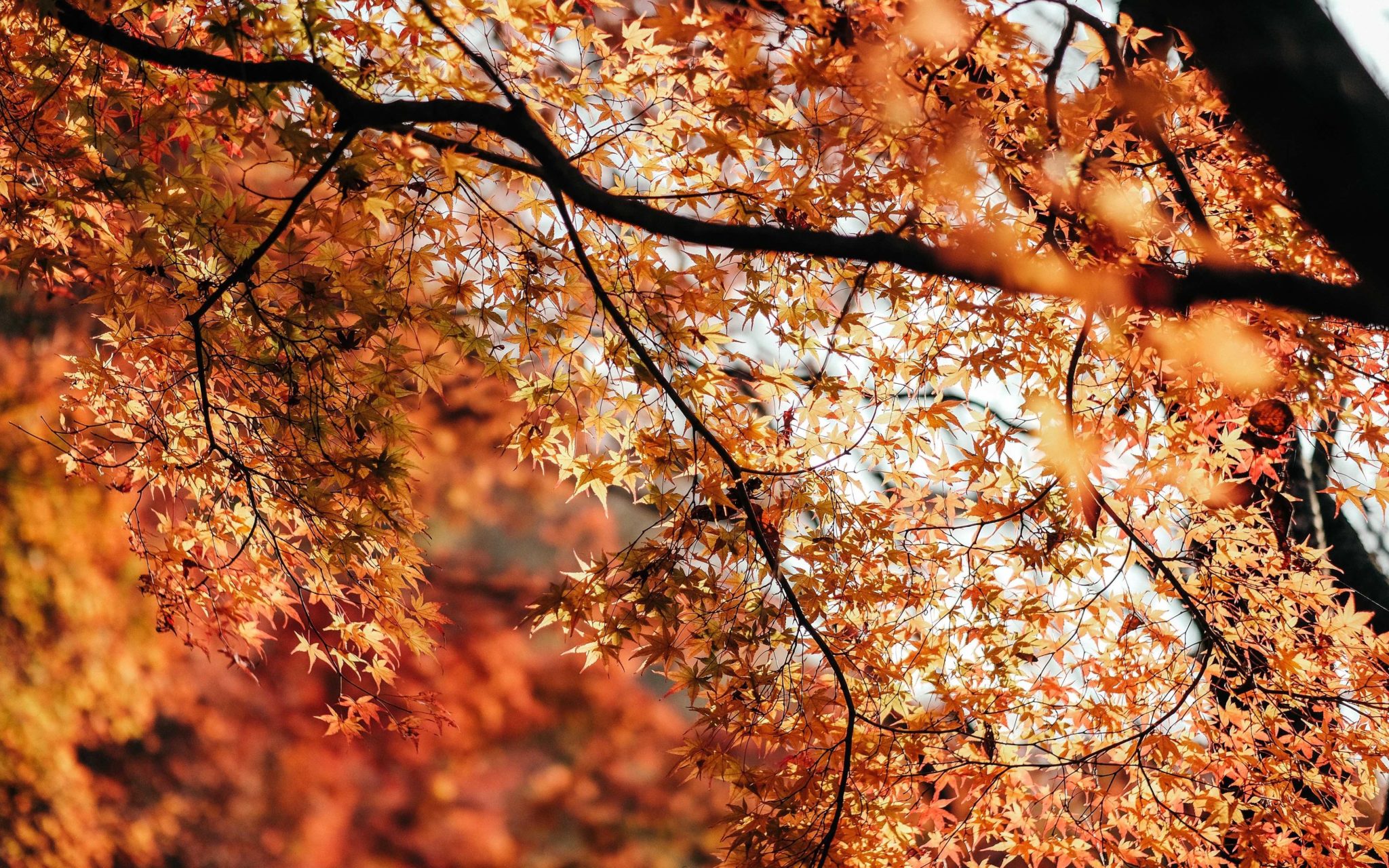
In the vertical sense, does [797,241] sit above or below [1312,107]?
above

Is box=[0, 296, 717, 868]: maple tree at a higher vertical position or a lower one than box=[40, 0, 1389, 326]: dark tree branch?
higher

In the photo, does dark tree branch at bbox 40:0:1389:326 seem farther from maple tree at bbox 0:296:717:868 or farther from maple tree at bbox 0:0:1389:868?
maple tree at bbox 0:296:717:868

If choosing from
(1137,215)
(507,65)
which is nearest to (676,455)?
(507,65)

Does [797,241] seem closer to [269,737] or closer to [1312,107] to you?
[1312,107]

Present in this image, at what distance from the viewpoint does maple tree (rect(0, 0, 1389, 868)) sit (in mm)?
1857

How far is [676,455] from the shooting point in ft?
7.07

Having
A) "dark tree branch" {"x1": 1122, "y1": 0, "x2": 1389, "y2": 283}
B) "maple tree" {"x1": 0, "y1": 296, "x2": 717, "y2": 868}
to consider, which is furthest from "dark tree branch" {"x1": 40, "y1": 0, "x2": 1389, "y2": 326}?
"maple tree" {"x1": 0, "y1": 296, "x2": 717, "y2": 868}

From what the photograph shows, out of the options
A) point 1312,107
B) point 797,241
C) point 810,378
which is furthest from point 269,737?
point 1312,107

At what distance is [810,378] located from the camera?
7.51ft

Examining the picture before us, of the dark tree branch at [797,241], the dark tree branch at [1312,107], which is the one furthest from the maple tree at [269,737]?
the dark tree branch at [1312,107]

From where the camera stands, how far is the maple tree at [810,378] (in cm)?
186

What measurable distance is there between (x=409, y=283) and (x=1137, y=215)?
1905mm

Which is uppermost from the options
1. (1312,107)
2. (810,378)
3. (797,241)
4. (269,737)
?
(269,737)

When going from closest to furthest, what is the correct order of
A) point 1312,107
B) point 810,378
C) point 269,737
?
point 1312,107, point 810,378, point 269,737
